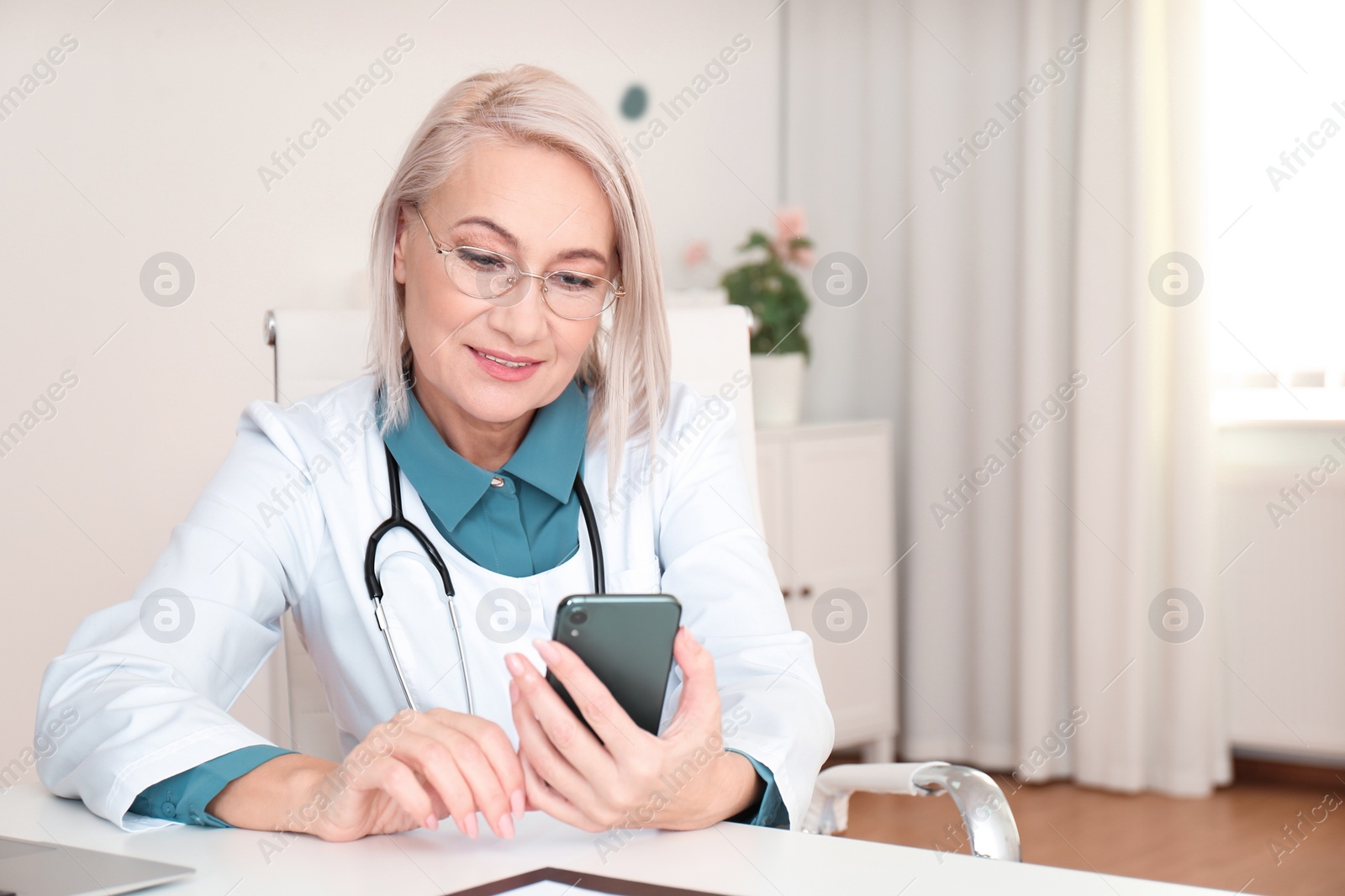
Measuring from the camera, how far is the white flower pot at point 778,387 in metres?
3.12

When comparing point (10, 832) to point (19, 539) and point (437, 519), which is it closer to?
point (437, 519)

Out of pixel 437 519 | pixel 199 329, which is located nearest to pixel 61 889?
pixel 437 519

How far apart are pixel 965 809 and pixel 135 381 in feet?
6.34

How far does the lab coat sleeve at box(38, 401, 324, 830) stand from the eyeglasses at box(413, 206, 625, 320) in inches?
9.7

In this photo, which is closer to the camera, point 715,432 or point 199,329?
point 715,432

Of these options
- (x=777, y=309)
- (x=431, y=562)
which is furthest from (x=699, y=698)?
(x=777, y=309)

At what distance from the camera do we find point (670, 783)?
791 mm

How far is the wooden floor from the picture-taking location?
2.40 meters

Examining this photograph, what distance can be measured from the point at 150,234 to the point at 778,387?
1.56 meters

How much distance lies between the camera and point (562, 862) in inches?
29.5

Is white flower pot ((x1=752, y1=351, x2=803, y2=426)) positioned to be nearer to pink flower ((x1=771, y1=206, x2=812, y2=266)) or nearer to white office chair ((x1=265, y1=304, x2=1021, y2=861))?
pink flower ((x1=771, y1=206, x2=812, y2=266))

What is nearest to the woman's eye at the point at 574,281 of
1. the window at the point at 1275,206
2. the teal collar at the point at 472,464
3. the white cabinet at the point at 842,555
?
the teal collar at the point at 472,464

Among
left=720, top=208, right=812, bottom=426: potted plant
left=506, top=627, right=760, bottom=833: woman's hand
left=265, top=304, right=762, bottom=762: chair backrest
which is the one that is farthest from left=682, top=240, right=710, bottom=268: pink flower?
left=506, top=627, right=760, bottom=833: woman's hand

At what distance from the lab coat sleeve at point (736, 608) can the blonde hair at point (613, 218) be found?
0.06 m
